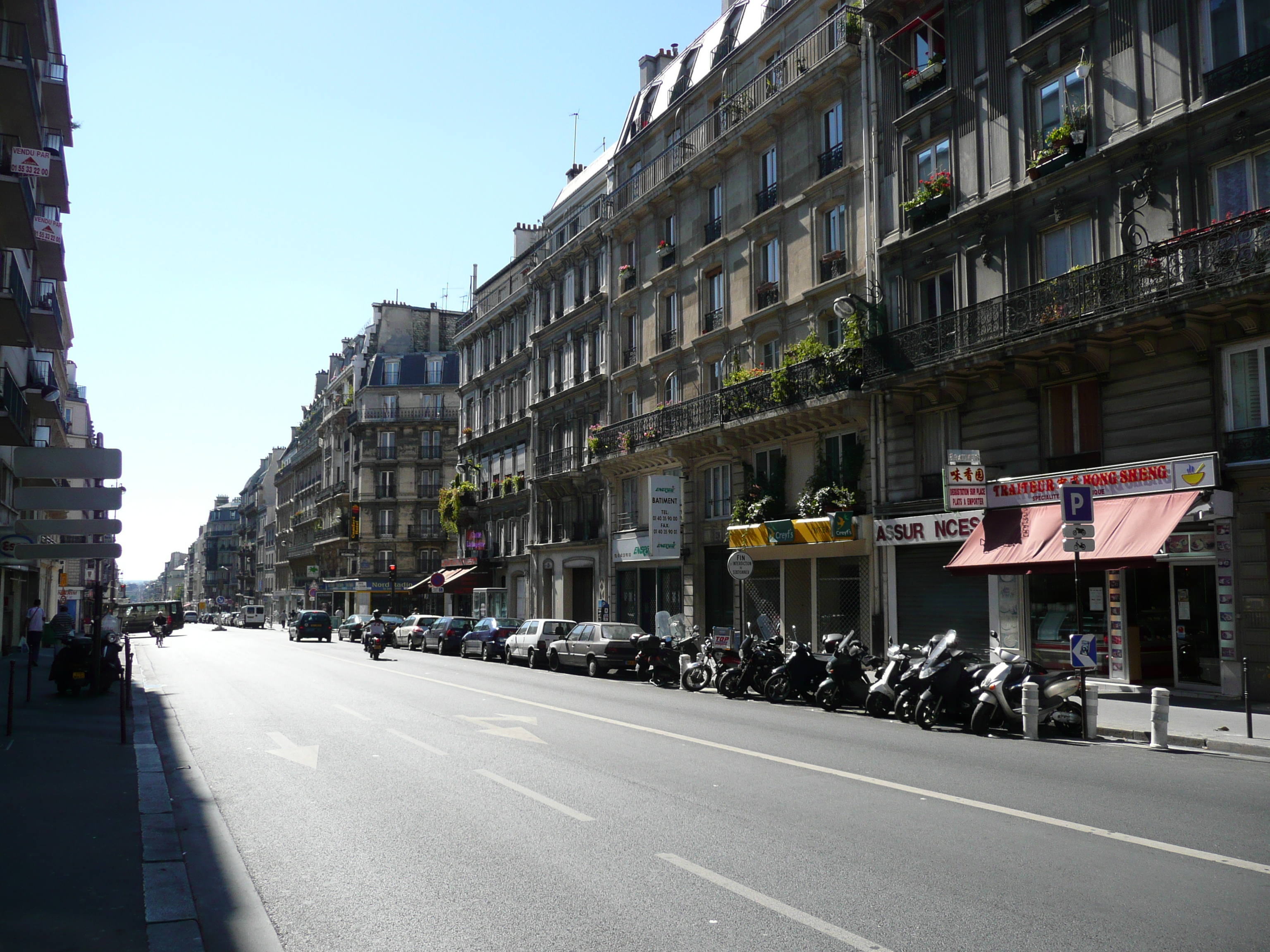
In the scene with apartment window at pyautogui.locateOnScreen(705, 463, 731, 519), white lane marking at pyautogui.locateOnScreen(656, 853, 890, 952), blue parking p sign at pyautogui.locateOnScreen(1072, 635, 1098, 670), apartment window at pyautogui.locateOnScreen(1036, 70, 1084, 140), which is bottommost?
white lane marking at pyautogui.locateOnScreen(656, 853, 890, 952)

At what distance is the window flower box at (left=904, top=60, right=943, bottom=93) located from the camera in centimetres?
2330

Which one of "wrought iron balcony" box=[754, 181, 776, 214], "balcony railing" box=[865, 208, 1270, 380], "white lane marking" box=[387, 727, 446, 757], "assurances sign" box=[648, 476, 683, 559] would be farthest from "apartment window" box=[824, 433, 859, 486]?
"white lane marking" box=[387, 727, 446, 757]

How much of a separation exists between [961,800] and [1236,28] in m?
14.8

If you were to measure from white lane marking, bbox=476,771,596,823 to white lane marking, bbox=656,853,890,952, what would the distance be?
132cm

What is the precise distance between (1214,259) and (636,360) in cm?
2215

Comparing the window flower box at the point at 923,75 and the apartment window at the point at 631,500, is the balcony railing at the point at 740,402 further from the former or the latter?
the window flower box at the point at 923,75

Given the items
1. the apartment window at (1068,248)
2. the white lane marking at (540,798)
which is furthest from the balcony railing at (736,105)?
the white lane marking at (540,798)

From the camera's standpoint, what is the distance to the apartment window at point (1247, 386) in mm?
16266

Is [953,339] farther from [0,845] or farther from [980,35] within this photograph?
[0,845]

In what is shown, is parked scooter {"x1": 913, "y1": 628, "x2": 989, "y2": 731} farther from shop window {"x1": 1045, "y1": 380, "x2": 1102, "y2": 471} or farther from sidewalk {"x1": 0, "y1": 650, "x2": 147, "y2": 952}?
sidewalk {"x1": 0, "y1": 650, "x2": 147, "y2": 952}

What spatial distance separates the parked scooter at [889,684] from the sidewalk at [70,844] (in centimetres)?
994

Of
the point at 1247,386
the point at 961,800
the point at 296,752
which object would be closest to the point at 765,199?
the point at 1247,386

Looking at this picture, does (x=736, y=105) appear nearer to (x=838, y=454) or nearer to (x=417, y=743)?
(x=838, y=454)

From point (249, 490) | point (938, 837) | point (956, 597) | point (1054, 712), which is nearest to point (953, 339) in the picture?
point (956, 597)
